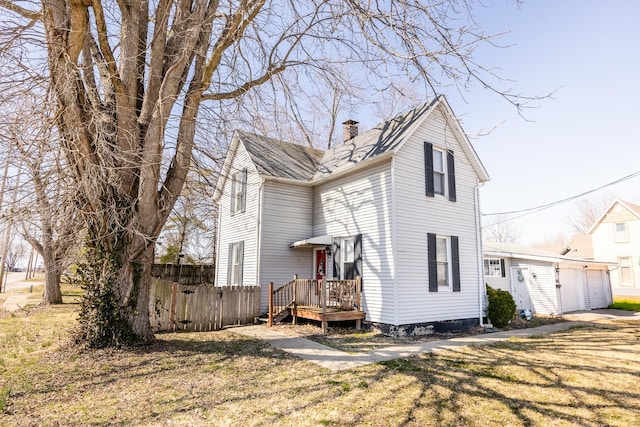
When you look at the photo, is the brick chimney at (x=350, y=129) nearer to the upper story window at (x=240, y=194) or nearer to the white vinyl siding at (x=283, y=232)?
the white vinyl siding at (x=283, y=232)

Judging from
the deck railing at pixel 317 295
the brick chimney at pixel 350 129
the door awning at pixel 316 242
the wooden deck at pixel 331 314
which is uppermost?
the brick chimney at pixel 350 129

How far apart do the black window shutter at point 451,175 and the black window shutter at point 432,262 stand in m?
1.81

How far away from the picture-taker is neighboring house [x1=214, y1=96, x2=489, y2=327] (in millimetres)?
10492

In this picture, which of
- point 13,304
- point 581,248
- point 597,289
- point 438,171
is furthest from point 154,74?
point 581,248

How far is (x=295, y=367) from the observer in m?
6.23

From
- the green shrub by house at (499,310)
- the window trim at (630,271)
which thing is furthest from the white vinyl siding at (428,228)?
the window trim at (630,271)

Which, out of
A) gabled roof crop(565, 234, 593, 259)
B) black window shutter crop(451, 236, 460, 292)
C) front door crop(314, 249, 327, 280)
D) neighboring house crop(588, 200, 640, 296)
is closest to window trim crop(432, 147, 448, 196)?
black window shutter crop(451, 236, 460, 292)

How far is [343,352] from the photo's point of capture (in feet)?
24.6

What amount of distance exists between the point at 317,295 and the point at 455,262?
4.72 m

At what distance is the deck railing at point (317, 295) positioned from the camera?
10648 mm

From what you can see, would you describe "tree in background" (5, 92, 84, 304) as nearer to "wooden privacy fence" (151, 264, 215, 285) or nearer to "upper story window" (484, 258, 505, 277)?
"wooden privacy fence" (151, 264, 215, 285)

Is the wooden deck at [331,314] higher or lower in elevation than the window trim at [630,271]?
lower

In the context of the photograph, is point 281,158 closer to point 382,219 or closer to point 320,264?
point 320,264

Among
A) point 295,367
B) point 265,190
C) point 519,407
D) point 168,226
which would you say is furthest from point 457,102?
A: point 168,226
